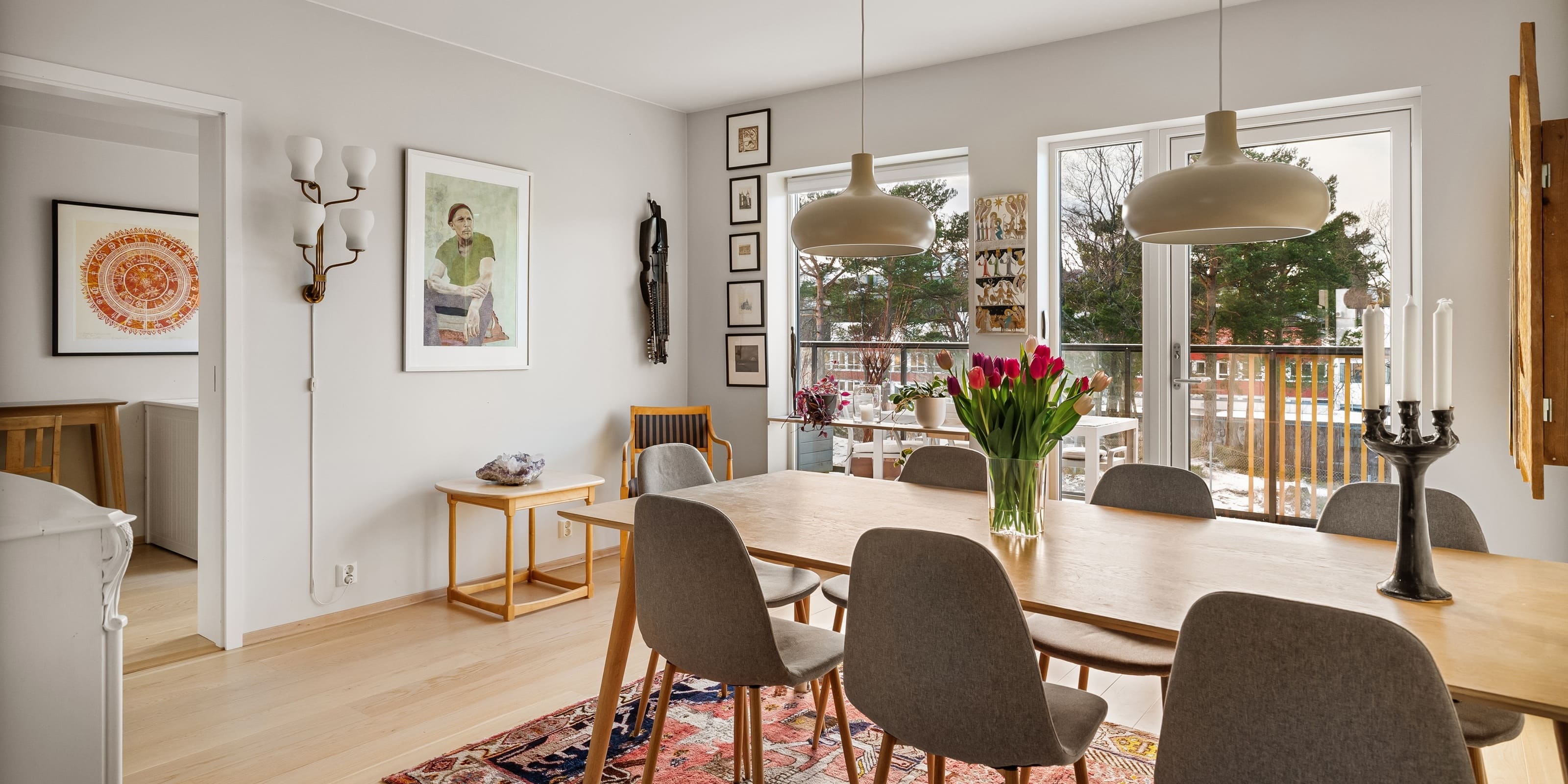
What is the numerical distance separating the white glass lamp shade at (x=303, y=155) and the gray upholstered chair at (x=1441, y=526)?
363 cm

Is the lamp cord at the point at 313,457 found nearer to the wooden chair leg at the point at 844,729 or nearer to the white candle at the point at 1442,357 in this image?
the wooden chair leg at the point at 844,729

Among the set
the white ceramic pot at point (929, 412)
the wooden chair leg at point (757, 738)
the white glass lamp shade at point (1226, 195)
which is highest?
the white glass lamp shade at point (1226, 195)

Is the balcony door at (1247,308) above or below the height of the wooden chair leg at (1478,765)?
above

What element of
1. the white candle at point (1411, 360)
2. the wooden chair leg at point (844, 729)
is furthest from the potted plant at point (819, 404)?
the white candle at point (1411, 360)

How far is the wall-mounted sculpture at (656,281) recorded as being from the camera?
5070 millimetres

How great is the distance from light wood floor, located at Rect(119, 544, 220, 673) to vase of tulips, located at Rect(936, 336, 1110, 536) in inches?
101

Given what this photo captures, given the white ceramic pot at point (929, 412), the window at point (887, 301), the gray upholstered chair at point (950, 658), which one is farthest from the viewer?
the window at point (887, 301)

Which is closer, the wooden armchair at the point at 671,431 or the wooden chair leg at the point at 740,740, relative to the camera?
the wooden chair leg at the point at 740,740

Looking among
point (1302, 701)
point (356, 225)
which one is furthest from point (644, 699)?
point (356, 225)

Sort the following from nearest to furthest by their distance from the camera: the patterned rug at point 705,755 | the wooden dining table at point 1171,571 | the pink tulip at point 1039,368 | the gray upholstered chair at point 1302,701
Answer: the gray upholstered chair at point 1302,701 < the wooden dining table at point 1171,571 < the pink tulip at point 1039,368 < the patterned rug at point 705,755

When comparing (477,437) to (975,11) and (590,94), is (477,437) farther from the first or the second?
(975,11)

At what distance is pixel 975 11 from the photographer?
12.0 ft

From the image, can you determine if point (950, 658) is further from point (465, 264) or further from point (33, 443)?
point (33, 443)

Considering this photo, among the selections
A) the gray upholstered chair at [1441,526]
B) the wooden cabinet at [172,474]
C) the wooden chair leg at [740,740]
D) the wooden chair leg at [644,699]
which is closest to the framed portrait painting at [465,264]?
the wooden cabinet at [172,474]
